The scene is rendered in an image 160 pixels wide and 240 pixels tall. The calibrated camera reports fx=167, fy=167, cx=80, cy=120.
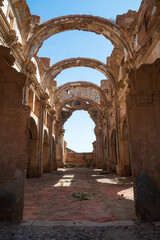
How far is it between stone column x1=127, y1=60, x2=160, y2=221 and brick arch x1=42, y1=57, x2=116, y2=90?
1253 centimetres

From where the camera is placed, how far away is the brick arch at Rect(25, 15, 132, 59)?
1166 cm

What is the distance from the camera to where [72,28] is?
41.3 feet

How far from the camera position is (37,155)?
46.9 ft

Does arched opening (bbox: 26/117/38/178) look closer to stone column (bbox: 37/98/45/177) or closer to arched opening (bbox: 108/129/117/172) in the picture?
stone column (bbox: 37/98/45/177)

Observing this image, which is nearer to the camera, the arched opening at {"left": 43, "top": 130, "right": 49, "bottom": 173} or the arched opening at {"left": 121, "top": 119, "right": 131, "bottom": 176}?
the arched opening at {"left": 121, "top": 119, "right": 131, "bottom": 176}

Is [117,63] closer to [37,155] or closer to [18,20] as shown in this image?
[18,20]

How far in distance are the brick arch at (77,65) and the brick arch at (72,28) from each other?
14.6 ft

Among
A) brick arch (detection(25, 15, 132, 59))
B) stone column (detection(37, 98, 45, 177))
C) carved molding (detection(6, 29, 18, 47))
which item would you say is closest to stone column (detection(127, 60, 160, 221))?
carved molding (detection(6, 29, 18, 47))

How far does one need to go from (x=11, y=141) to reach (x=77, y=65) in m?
15.5

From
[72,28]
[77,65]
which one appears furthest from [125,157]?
[72,28]

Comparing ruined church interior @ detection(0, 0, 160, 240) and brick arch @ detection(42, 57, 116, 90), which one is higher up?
brick arch @ detection(42, 57, 116, 90)

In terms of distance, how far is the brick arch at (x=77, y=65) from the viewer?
16.9m

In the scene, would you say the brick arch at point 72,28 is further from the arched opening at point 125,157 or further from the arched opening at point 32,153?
the arched opening at point 125,157

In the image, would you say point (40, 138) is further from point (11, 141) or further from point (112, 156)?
point (11, 141)
